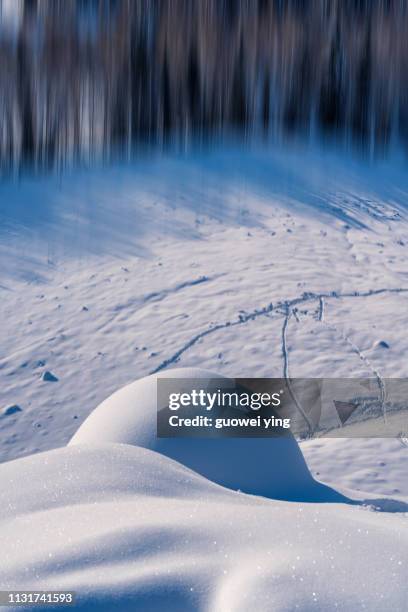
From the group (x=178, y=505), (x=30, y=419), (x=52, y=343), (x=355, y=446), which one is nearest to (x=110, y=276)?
→ (x=52, y=343)

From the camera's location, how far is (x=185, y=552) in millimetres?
1839

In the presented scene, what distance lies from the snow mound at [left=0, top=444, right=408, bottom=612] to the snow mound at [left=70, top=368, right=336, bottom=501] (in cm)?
195

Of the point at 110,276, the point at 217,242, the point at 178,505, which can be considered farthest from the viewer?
the point at 217,242

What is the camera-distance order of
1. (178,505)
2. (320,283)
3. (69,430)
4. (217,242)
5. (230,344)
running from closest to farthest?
(178,505), (69,430), (230,344), (320,283), (217,242)

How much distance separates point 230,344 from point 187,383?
7938 millimetres

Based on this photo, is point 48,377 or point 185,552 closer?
point 185,552

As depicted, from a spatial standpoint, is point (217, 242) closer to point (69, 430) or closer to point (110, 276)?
point (110, 276)

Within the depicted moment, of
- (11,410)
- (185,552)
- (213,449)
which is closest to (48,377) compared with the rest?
(11,410)

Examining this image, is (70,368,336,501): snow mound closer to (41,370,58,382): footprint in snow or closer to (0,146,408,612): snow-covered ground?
(0,146,408,612): snow-covered ground

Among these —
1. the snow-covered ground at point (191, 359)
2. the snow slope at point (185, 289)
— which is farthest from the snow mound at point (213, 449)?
the snow slope at point (185, 289)

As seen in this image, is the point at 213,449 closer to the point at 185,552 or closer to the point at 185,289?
Result: the point at 185,552

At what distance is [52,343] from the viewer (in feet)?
42.8

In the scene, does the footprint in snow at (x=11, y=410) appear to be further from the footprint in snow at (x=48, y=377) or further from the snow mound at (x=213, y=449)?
the snow mound at (x=213, y=449)

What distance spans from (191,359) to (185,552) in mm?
10348
